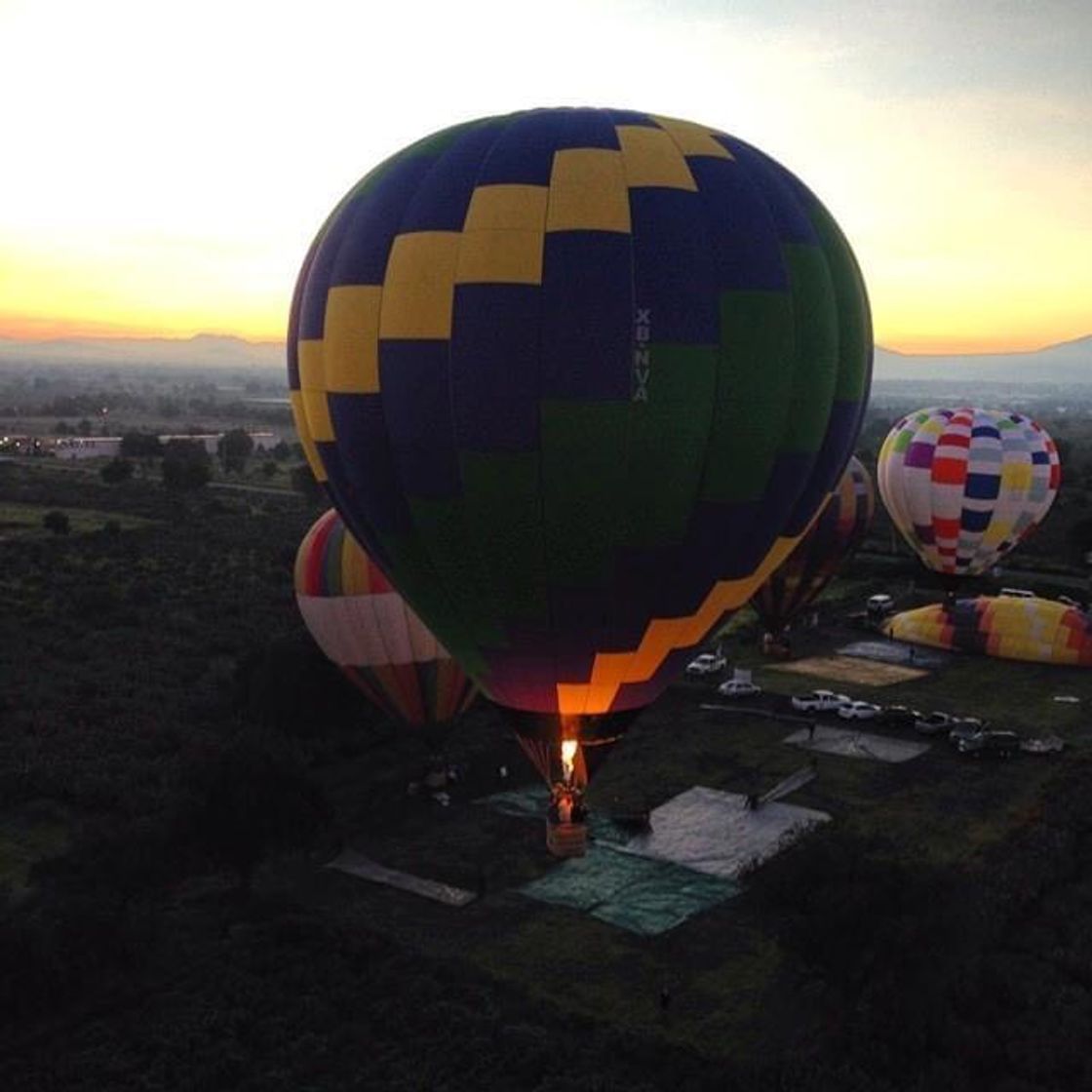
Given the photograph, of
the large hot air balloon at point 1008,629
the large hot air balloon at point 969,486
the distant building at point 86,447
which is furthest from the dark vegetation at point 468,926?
the distant building at point 86,447

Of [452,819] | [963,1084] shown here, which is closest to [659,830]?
[452,819]

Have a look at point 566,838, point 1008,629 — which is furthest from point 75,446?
point 566,838

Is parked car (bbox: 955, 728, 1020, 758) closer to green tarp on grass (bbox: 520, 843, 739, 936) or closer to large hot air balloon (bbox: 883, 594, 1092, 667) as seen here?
large hot air balloon (bbox: 883, 594, 1092, 667)

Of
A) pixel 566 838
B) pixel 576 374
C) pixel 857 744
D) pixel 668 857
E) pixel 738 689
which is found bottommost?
pixel 668 857

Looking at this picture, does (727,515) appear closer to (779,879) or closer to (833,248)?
(833,248)

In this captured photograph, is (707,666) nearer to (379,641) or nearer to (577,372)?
(379,641)

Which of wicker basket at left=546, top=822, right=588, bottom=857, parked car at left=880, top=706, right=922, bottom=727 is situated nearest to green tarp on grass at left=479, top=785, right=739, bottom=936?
wicker basket at left=546, top=822, right=588, bottom=857
